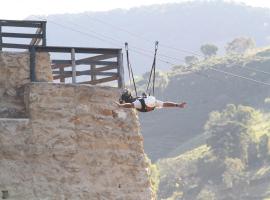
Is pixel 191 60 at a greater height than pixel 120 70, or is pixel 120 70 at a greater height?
pixel 120 70

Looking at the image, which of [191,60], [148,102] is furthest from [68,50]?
[191,60]

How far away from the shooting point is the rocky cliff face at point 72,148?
47.8ft

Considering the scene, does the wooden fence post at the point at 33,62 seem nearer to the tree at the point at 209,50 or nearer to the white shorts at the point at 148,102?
the white shorts at the point at 148,102

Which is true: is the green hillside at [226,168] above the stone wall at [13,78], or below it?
below

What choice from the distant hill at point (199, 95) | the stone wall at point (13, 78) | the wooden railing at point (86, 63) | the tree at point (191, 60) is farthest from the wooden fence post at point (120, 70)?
the tree at point (191, 60)

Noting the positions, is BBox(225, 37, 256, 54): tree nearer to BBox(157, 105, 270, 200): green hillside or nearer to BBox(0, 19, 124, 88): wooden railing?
BBox(157, 105, 270, 200): green hillside

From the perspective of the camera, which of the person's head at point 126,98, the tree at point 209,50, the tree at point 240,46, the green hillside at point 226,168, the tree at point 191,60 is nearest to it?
the person's head at point 126,98

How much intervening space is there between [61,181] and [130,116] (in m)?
1.90

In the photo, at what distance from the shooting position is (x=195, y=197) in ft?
290

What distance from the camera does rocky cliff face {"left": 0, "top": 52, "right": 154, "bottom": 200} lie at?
14578 millimetres

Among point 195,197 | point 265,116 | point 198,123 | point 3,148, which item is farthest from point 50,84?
point 198,123

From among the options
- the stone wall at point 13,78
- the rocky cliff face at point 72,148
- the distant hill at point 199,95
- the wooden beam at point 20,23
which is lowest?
the distant hill at point 199,95

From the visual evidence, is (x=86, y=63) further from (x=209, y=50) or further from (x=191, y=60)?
(x=209, y=50)

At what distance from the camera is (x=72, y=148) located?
14984 millimetres
